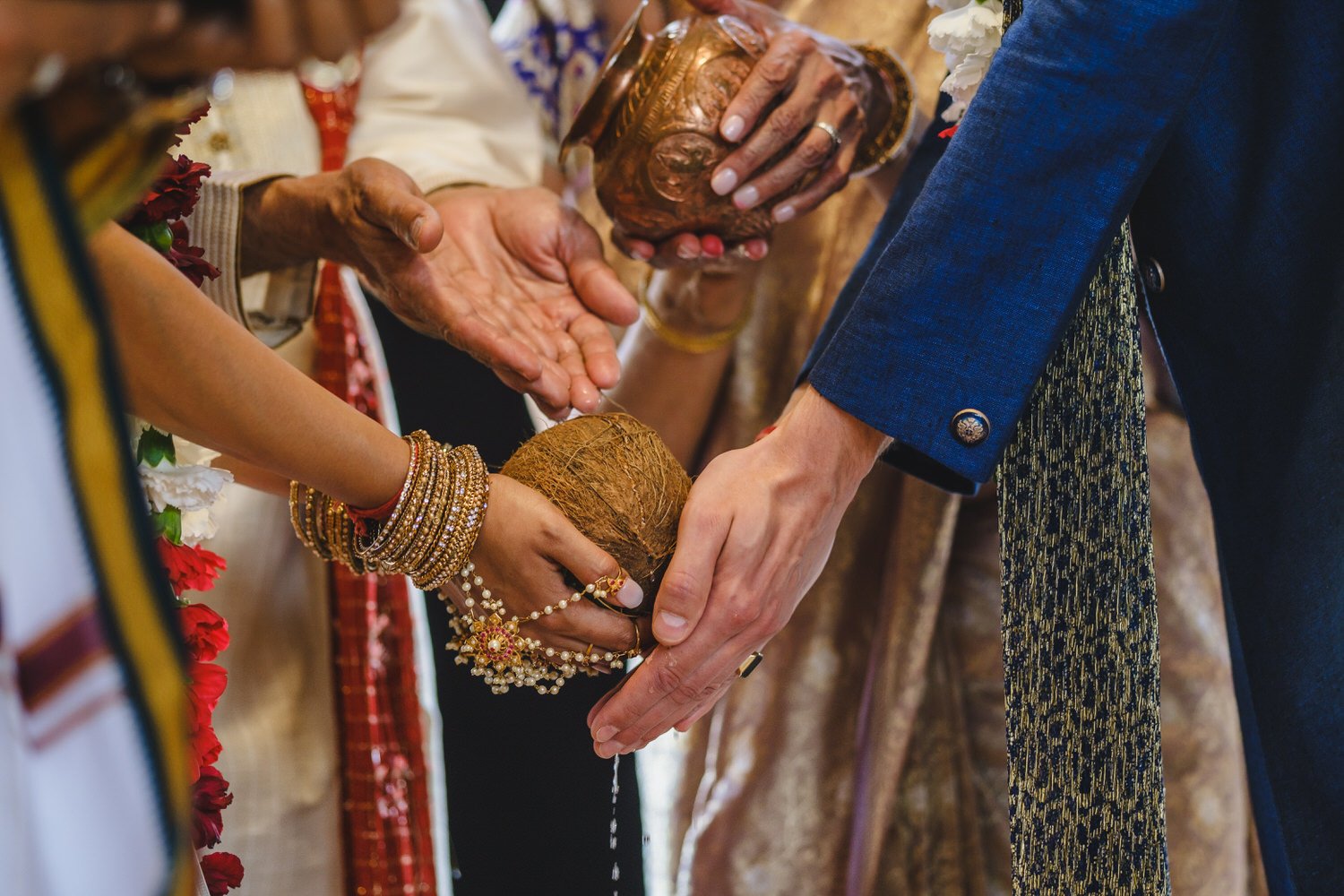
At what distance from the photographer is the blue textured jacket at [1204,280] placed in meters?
0.88

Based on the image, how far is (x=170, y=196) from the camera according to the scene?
1.00 meters

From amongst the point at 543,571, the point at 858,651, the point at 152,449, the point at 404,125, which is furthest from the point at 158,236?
the point at 858,651

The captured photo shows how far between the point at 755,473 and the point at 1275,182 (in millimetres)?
476

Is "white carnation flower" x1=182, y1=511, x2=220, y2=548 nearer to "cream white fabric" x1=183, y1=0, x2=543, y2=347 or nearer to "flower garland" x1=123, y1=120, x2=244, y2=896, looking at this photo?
"flower garland" x1=123, y1=120, x2=244, y2=896

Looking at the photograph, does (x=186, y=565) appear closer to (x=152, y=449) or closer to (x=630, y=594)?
(x=152, y=449)

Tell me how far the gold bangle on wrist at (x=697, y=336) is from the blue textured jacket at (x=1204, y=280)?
2.08 ft

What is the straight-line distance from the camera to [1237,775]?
152 centimetres

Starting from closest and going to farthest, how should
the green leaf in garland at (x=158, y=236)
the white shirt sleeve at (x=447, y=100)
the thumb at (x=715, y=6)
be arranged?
the green leaf in garland at (x=158, y=236)
the thumb at (x=715, y=6)
the white shirt sleeve at (x=447, y=100)

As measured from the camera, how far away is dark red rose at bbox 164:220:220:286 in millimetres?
1027

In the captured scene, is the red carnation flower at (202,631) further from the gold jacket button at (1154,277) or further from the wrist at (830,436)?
the gold jacket button at (1154,277)

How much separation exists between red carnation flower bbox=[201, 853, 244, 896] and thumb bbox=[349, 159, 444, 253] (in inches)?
22.7

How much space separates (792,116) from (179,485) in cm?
71

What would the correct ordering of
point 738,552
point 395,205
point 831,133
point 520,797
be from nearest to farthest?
point 738,552 → point 395,205 → point 831,133 → point 520,797

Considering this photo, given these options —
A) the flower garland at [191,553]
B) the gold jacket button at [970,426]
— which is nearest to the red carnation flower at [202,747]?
the flower garland at [191,553]
